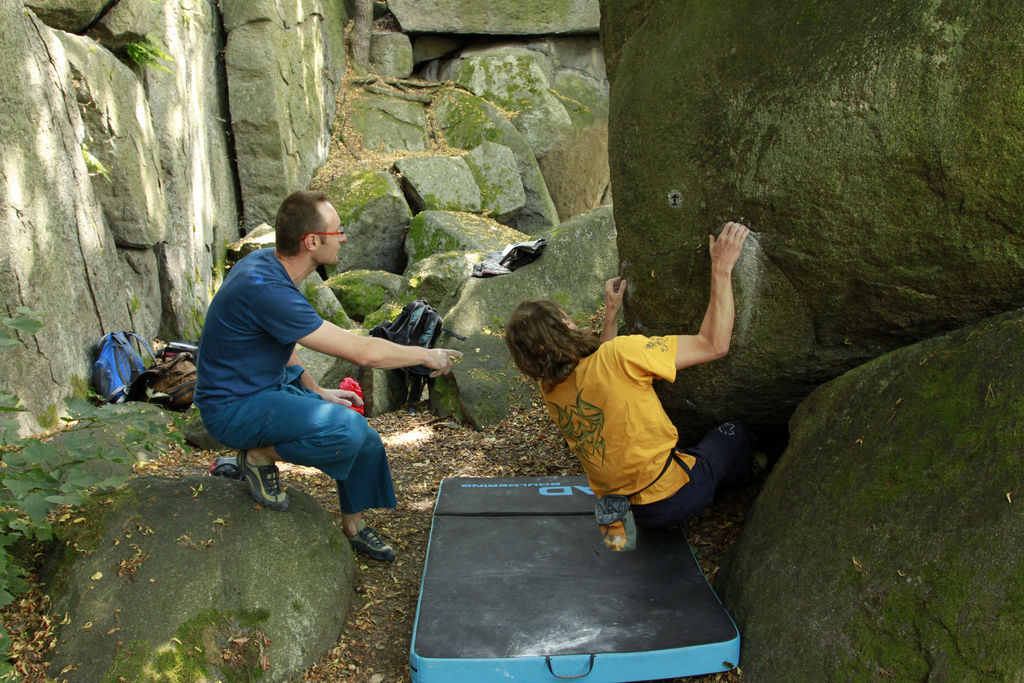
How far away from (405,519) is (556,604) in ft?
4.12

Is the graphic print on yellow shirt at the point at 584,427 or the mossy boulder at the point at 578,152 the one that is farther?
the mossy boulder at the point at 578,152

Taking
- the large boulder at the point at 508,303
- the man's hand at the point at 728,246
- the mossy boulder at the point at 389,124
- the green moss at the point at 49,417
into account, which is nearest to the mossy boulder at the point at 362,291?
the large boulder at the point at 508,303

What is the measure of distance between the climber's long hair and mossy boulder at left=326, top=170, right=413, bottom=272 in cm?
759

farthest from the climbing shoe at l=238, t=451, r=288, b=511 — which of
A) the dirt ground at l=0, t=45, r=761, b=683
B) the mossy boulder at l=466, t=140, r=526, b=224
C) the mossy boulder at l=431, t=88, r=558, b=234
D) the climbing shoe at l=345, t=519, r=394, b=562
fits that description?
the mossy boulder at l=431, t=88, r=558, b=234

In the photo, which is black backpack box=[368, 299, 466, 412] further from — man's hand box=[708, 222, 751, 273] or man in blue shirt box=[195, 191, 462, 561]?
man's hand box=[708, 222, 751, 273]

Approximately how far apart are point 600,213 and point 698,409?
132 inches

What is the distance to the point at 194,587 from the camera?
280 centimetres

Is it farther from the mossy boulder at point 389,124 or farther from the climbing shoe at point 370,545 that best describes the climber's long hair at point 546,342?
the mossy boulder at point 389,124

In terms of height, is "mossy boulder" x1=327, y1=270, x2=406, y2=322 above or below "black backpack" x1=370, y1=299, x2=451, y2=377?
below

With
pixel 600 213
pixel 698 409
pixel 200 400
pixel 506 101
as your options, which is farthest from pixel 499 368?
pixel 506 101

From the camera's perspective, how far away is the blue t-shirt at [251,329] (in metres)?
3.00

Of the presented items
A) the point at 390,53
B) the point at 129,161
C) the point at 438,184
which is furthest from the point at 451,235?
the point at 390,53

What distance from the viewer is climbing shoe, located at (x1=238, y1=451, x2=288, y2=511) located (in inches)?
125

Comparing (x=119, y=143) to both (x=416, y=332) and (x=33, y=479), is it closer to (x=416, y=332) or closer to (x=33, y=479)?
(x=416, y=332)
